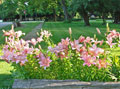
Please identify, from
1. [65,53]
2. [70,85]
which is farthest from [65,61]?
[70,85]

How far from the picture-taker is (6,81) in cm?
558

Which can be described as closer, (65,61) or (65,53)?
(65,53)

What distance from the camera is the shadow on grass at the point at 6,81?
16.8 feet

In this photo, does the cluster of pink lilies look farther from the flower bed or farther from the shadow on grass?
the shadow on grass

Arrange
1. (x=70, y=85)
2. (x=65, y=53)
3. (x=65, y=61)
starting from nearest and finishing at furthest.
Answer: (x=70, y=85)
(x=65, y=53)
(x=65, y=61)

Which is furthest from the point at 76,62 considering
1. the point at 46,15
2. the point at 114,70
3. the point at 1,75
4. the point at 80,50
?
the point at 46,15

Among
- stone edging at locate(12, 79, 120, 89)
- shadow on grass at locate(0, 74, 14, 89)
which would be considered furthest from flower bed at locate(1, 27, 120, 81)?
shadow on grass at locate(0, 74, 14, 89)

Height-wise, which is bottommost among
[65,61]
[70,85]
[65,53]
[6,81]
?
[6,81]

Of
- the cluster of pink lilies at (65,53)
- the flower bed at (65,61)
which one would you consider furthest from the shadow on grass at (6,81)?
the cluster of pink lilies at (65,53)

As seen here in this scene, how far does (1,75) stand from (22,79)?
2.51 m

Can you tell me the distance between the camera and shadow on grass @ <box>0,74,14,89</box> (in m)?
5.12

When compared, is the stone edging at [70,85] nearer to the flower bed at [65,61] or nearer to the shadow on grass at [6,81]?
the flower bed at [65,61]

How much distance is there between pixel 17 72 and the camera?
4094 millimetres

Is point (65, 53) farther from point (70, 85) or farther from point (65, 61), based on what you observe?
point (70, 85)
